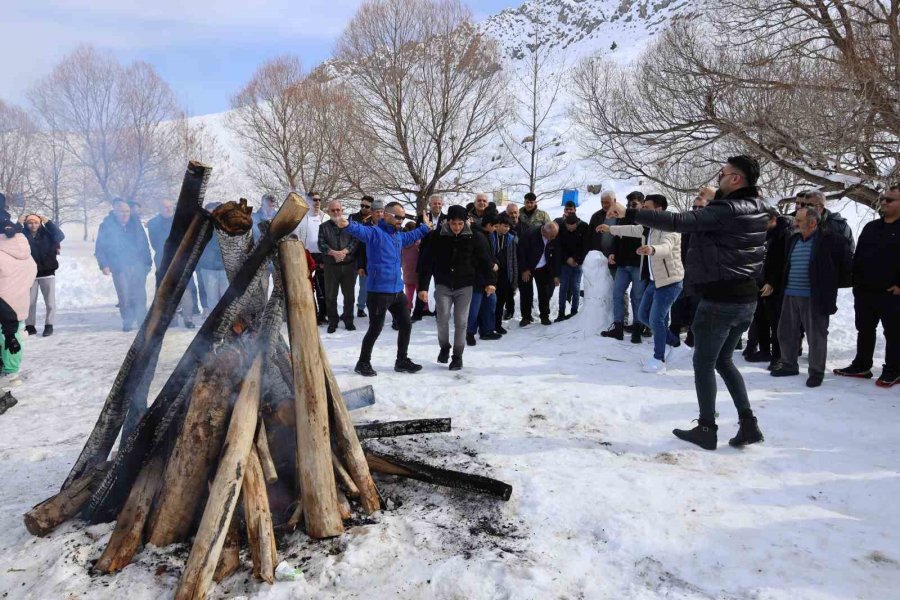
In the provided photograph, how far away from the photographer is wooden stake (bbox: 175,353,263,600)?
2.49 metres

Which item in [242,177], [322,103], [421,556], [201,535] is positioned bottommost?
[421,556]

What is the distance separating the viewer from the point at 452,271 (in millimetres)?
6680

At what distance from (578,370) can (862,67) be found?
7.11m

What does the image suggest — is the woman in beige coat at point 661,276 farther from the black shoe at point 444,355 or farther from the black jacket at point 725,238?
the black jacket at point 725,238

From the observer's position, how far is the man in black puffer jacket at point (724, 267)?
3.79 m

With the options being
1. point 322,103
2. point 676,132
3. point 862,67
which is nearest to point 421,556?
point 862,67

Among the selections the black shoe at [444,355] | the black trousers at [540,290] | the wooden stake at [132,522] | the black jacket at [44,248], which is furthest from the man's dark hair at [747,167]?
the black jacket at [44,248]

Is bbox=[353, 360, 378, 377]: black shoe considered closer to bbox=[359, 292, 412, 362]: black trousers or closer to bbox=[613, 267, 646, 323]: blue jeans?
bbox=[359, 292, 412, 362]: black trousers

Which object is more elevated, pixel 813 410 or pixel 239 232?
pixel 239 232

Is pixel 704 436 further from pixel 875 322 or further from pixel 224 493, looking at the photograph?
pixel 224 493

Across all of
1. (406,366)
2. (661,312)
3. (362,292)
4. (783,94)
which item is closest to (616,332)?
(661,312)

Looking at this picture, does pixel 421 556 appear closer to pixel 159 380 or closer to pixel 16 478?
pixel 16 478

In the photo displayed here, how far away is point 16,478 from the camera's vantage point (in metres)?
3.77

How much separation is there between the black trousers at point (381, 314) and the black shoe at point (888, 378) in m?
5.14
